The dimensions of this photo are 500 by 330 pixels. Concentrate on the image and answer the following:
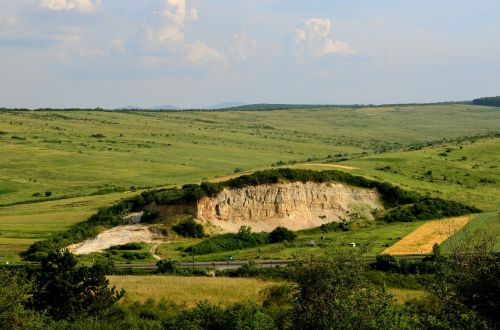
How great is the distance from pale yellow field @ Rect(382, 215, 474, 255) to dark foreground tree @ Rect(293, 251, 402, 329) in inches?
1196

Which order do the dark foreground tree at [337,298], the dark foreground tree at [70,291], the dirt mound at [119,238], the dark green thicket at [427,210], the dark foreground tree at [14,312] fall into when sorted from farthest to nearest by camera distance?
1. the dark green thicket at [427,210]
2. the dirt mound at [119,238]
3. the dark foreground tree at [70,291]
4. the dark foreground tree at [14,312]
5. the dark foreground tree at [337,298]

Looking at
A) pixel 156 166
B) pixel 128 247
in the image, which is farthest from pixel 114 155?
pixel 128 247

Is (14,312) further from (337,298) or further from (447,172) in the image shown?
(447,172)

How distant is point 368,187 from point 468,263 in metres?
54.7

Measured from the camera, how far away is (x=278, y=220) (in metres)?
77.6

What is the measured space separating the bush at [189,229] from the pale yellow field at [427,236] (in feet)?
67.5

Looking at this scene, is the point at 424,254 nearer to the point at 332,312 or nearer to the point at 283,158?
the point at 332,312

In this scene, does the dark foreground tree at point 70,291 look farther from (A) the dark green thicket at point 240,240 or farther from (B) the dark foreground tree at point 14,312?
(A) the dark green thicket at point 240,240

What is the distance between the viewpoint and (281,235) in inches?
2808

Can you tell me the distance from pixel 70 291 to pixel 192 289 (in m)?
9.43

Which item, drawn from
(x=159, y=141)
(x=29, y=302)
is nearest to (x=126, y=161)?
(x=159, y=141)

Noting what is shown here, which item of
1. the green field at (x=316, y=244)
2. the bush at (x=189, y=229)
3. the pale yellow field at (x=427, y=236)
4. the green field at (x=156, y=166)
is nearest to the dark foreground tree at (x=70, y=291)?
the green field at (x=316, y=244)

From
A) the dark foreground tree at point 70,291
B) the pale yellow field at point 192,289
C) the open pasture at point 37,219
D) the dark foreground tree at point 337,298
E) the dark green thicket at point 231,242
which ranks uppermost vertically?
the dark foreground tree at point 337,298

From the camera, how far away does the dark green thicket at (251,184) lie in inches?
2694
